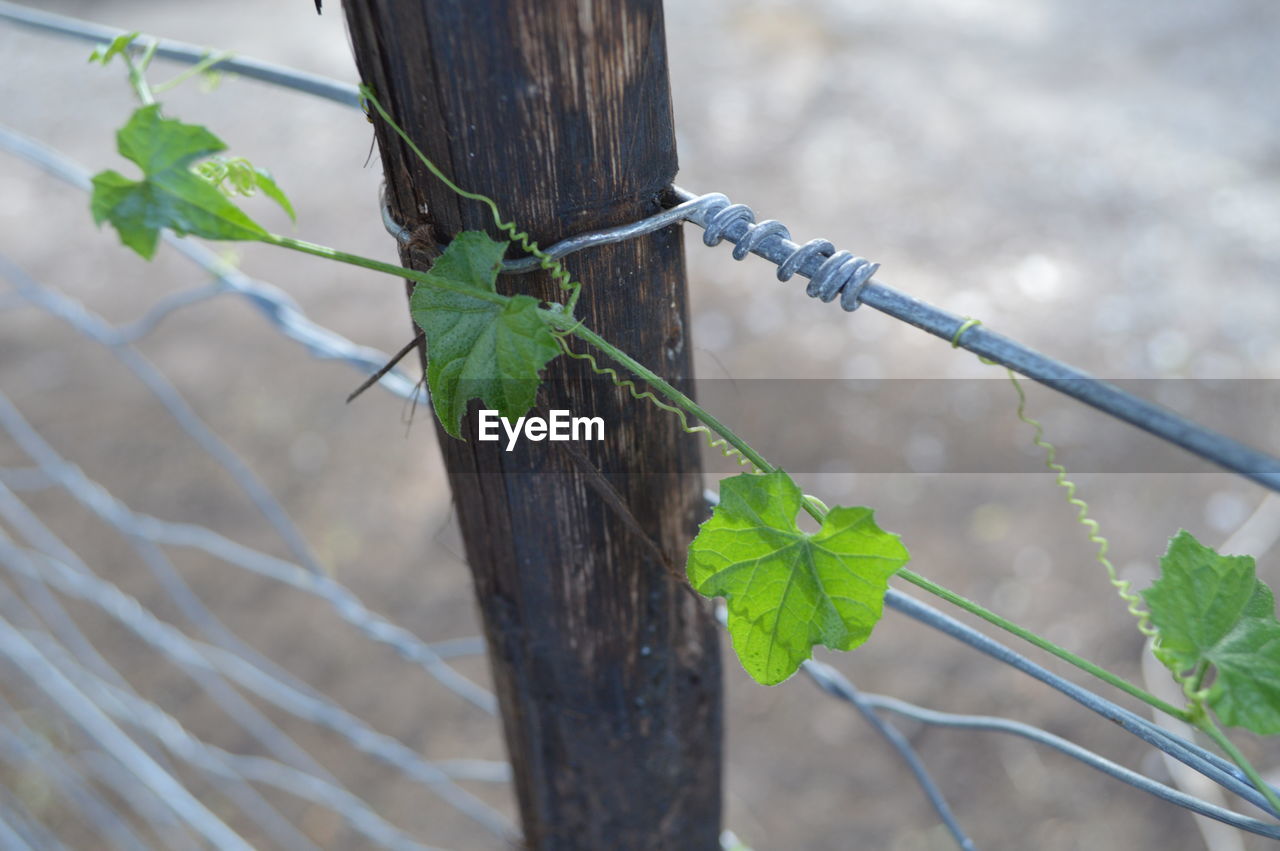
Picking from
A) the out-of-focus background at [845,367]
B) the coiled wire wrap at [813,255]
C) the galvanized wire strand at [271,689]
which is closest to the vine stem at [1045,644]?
the coiled wire wrap at [813,255]

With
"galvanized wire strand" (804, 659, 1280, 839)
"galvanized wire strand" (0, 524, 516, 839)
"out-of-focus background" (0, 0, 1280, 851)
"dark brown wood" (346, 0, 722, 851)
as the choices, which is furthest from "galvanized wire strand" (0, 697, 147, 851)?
"galvanized wire strand" (804, 659, 1280, 839)

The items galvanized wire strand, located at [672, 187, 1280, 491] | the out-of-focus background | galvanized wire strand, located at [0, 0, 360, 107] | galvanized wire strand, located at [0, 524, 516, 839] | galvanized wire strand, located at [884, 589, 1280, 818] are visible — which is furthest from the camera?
the out-of-focus background

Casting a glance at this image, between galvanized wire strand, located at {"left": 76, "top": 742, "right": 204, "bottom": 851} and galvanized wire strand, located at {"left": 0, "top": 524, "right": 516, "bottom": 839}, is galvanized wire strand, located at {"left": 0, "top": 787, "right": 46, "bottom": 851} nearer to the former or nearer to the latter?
galvanized wire strand, located at {"left": 76, "top": 742, "right": 204, "bottom": 851}

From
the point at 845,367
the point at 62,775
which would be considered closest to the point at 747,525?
the point at 62,775

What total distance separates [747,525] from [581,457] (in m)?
0.11

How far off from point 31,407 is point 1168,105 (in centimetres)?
375

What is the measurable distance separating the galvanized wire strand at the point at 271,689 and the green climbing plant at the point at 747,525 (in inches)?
20.4

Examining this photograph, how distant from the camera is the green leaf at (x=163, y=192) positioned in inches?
14.5

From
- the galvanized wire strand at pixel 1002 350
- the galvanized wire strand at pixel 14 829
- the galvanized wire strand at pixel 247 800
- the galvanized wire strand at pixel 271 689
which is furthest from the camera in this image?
the galvanized wire strand at pixel 247 800

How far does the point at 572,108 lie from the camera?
42 cm

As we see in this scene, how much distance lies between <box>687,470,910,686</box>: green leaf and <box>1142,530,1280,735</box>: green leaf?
10 centimetres

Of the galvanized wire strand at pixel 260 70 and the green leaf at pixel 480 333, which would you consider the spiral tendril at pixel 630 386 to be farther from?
the galvanized wire strand at pixel 260 70

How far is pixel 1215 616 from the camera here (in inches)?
15.9

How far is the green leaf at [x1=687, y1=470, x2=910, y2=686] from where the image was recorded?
415 millimetres
